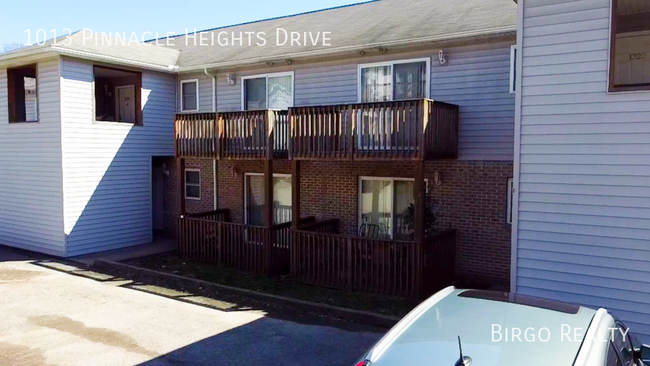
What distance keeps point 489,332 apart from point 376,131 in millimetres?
6742

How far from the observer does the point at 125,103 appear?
15.8m

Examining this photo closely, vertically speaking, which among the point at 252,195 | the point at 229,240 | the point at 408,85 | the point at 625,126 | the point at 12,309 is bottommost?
the point at 12,309

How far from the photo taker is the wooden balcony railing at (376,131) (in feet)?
28.9

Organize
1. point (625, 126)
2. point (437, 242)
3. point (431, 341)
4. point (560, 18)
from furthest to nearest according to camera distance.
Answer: point (437, 242) < point (560, 18) < point (625, 126) < point (431, 341)

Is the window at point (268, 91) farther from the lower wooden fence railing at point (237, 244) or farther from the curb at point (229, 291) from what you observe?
the curb at point (229, 291)

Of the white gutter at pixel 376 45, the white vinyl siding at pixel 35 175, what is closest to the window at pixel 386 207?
the white gutter at pixel 376 45

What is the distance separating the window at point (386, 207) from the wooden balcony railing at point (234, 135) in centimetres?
212

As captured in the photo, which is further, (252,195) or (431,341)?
(252,195)

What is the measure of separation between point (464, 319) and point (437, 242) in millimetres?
6362

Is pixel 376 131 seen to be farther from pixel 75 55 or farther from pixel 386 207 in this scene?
pixel 75 55

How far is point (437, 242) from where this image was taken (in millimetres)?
9359

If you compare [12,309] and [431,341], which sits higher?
[431,341]

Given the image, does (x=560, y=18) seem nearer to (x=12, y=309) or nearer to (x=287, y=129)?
(x=287, y=129)

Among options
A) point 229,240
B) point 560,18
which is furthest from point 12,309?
point 560,18
